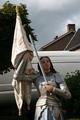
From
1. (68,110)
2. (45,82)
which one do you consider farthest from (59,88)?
(68,110)

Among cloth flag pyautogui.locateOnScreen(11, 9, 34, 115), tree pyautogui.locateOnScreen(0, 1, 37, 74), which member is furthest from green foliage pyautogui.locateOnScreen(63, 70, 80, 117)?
cloth flag pyautogui.locateOnScreen(11, 9, 34, 115)

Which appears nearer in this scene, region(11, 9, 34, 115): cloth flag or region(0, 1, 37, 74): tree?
region(11, 9, 34, 115): cloth flag

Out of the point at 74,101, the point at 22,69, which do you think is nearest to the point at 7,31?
the point at 74,101

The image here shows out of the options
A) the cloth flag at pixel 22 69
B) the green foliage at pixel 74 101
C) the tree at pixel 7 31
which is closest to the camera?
the cloth flag at pixel 22 69

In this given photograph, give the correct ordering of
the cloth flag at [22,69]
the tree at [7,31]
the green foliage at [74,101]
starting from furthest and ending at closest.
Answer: the tree at [7,31] < the green foliage at [74,101] < the cloth flag at [22,69]

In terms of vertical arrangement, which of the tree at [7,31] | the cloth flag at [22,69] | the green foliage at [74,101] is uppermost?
the cloth flag at [22,69]

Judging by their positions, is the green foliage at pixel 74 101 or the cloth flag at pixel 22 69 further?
the green foliage at pixel 74 101

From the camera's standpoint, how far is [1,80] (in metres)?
19.8

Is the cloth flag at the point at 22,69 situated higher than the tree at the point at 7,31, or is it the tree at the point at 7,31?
the cloth flag at the point at 22,69

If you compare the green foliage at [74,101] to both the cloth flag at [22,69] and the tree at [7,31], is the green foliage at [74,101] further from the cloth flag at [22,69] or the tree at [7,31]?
the cloth flag at [22,69]

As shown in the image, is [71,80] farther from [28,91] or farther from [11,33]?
[28,91]

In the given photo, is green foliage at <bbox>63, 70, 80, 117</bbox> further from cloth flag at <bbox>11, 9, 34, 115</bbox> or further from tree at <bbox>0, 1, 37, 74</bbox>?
cloth flag at <bbox>11, 9, 34, 115</bbox>

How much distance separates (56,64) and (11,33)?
402cm

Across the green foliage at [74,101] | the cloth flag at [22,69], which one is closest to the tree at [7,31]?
the green foliage at [74,101]
